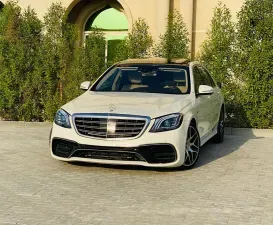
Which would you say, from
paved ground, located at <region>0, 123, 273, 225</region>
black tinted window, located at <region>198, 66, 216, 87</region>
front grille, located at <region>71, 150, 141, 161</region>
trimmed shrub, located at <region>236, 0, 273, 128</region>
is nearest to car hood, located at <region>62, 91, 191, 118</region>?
front grille, located at <region>71, 150, 141, 161</region>

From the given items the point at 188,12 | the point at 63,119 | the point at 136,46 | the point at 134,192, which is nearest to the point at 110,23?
the point at 188,12

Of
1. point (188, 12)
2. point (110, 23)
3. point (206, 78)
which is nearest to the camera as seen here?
point (206, 78)

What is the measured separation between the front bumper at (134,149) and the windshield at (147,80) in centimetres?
119

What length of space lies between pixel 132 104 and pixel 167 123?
607 millimetres

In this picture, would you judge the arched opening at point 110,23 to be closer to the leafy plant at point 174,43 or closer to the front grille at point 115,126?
the leafy plant at point 174,43

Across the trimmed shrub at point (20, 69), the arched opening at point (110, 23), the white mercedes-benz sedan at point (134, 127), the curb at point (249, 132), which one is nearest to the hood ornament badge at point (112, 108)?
the white mercedes-benz sedan at point (134, 127)

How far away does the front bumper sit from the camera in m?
6.95

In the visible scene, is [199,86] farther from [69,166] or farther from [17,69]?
[17,69]

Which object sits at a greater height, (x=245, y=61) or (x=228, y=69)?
(x=245, y=61)

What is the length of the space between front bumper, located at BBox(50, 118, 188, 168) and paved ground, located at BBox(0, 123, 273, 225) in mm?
219

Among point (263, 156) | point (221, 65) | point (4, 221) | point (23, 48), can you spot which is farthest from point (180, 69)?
point (23, 48)

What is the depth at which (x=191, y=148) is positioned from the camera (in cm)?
753

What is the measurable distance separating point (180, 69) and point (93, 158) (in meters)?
2.47

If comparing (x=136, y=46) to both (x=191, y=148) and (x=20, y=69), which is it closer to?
(x=20, y=69)
